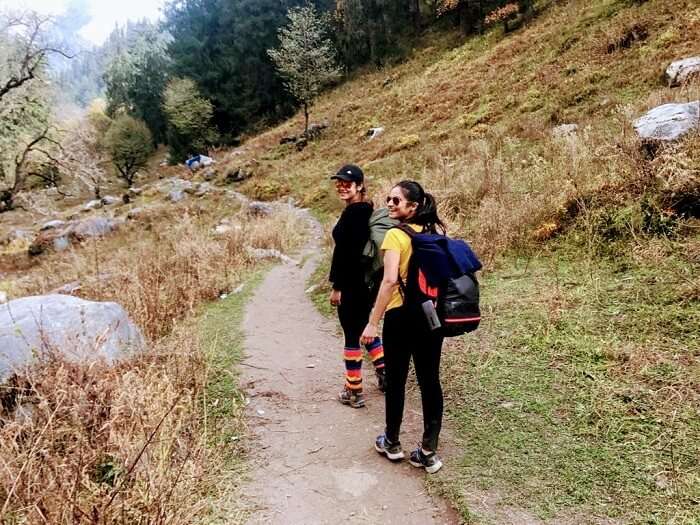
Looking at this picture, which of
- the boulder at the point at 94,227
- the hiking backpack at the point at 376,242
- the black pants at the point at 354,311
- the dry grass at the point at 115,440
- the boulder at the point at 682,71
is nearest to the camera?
the dry grass at the point at 115,440

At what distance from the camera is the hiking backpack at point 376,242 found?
332 cm

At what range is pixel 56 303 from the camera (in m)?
4.44

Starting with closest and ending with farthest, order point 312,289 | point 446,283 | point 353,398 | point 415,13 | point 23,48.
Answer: point 446,283
point 353,398
point 312,289
point 23,48
point 415,13

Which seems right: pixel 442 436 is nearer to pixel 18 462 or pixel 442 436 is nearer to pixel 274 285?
pixel 18 462

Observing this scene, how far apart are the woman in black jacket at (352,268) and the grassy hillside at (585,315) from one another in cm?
84

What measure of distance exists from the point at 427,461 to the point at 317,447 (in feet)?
2.70

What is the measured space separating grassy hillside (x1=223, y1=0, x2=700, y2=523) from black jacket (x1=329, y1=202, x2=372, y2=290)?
125cm

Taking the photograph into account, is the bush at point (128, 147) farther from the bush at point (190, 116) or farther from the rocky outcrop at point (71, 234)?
the rocky outcrop at point (71, 234)

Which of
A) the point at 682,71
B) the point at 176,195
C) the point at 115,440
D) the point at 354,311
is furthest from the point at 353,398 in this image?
the point at 176,195

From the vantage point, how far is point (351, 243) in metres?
3.47

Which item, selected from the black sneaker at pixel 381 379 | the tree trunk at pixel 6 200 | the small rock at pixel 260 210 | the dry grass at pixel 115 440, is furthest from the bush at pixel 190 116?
the black sneaker at pixel 381 379

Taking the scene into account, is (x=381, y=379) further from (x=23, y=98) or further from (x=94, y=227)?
(x=94, y=227)

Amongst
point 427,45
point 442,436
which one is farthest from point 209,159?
point 442,436

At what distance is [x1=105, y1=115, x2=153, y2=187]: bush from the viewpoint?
37094 millimetres
